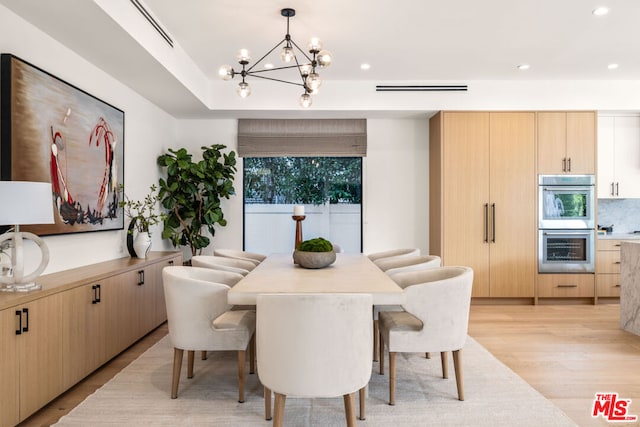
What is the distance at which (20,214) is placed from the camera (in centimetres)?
224

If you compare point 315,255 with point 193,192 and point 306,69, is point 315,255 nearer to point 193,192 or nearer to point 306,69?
point 306,69

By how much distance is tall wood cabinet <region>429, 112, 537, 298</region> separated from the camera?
539 cm

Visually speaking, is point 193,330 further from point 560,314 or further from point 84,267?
point 560,314

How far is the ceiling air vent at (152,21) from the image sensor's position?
3.15m

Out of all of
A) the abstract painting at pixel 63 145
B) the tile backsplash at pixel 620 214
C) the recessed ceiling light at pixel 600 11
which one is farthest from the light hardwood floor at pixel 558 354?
the recessed ceiling light at pixel 600 11

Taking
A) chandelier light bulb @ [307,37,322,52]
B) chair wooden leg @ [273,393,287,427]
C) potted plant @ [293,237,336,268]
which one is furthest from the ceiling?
chair wooden leg @ [273,393,287,427]

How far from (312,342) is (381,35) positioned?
9.85 ft

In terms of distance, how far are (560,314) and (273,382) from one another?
4183 mm

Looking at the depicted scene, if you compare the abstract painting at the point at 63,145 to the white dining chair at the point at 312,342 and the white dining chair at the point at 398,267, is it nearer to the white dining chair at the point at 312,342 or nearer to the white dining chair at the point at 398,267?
the white dining chair at the point at 312,342

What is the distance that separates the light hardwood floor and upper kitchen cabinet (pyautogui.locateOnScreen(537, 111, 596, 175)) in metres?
1.74

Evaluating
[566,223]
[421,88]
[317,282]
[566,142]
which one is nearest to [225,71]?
[317,282]

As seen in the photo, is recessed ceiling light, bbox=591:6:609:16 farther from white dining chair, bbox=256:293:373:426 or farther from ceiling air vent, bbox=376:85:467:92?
white dining chair, bbox=256:293:373:426

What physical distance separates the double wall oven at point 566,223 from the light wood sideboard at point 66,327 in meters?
4.62

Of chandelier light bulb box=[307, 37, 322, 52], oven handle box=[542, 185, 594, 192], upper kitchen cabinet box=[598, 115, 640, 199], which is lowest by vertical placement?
oven handle box=[542, 185, 594, 192]
